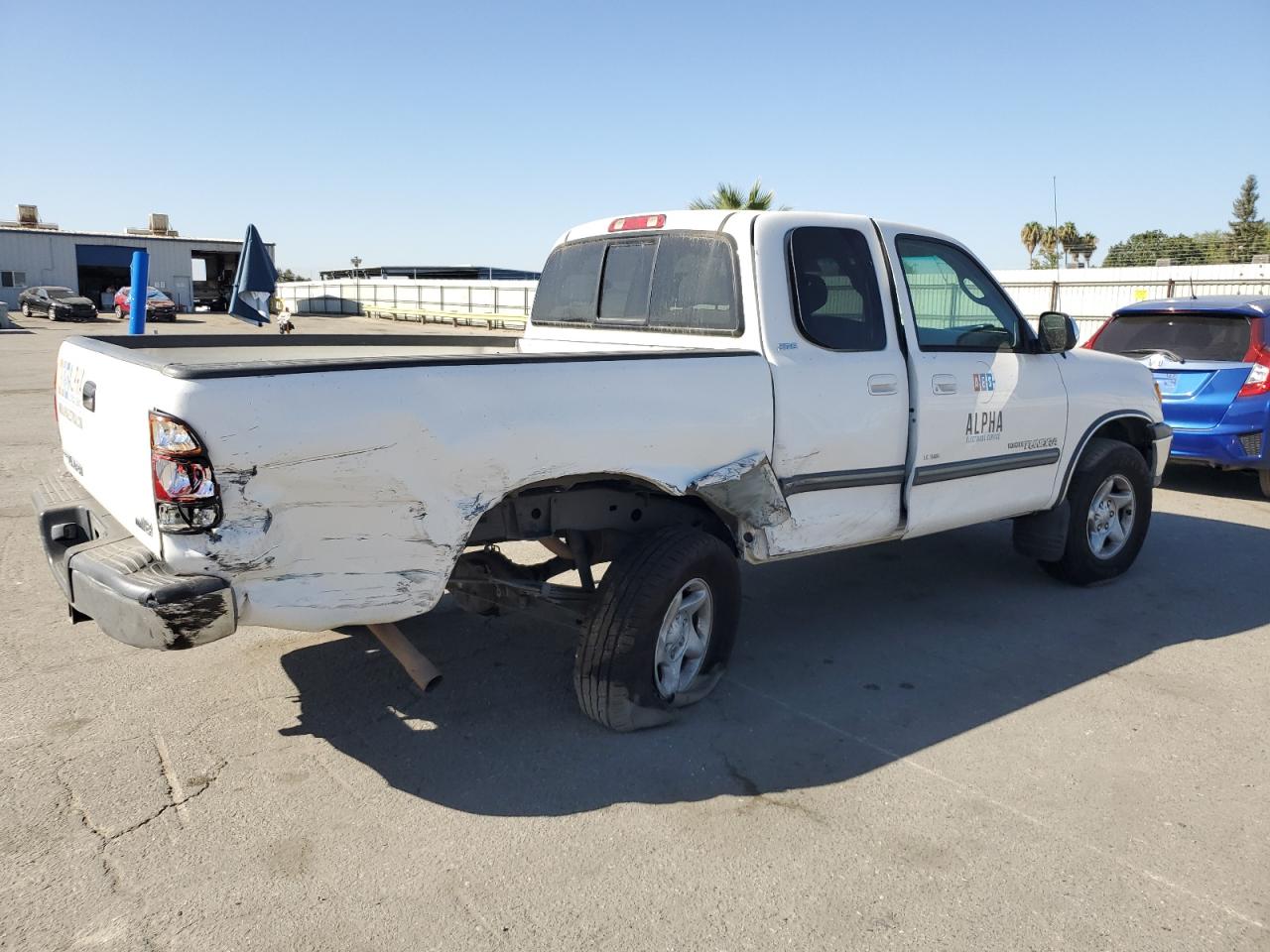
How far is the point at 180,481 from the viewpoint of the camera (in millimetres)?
2852

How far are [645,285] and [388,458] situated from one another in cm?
212

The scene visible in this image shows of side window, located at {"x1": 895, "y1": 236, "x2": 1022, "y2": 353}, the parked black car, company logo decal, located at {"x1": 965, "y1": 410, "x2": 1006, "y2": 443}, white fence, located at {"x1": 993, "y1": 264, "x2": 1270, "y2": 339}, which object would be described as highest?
the parked black car

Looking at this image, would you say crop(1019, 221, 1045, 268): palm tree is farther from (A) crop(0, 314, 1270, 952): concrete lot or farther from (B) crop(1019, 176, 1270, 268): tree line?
(A) crop(0, 314, 1270, 952): concrete lot

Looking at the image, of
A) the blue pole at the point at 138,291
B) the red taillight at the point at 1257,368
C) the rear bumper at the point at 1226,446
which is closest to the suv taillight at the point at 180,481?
the blue pole at the point at 138,291

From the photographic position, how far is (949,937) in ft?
8.95

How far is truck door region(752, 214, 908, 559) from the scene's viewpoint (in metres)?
4.21

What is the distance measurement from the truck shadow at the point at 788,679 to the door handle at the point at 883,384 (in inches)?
51.8

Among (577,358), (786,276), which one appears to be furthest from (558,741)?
(786,276)

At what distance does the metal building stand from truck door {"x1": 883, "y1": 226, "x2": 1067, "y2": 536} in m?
50.9

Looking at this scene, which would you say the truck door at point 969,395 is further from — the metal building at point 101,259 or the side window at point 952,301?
the metal building at point 101,259

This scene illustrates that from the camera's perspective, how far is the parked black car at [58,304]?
3994 cm

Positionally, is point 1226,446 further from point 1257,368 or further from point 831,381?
point 831,381

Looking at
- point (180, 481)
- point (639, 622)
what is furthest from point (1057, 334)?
point (180, 481)

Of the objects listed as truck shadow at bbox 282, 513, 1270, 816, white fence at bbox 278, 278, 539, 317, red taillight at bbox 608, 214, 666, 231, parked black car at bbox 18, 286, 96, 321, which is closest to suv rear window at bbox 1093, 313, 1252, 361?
truck shadow at bbox 282, 513, 1270, 816
